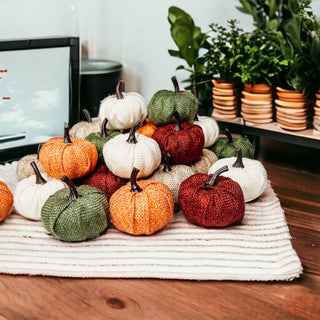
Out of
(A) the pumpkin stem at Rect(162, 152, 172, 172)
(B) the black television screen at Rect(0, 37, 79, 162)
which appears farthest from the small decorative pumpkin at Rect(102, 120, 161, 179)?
(B) the black television screen at Rect(0, 37, 79, 162)

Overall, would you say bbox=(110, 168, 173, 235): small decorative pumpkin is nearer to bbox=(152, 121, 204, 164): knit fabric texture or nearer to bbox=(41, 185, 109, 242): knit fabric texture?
bbox=(41, 185, 109, 242): knit fabric texture

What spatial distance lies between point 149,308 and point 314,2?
4.23 feet

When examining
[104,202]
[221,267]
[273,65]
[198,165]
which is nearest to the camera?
[221,267]

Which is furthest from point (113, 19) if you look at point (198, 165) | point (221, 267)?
point (221, 267)

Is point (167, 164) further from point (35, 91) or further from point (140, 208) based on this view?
point (35, 91)

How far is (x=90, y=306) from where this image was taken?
31.2 inches

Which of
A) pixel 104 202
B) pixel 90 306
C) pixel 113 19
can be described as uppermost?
pixel 113 19

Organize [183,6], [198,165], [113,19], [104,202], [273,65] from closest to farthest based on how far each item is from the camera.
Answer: [104,202] < [198,165] < [273,65] < [183,6] < [113,19]

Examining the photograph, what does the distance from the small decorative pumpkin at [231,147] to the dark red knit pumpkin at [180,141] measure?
13cm

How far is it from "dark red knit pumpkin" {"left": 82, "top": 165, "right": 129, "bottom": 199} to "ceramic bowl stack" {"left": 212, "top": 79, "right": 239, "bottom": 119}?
53 centimetres

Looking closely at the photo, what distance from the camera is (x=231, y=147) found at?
129cm

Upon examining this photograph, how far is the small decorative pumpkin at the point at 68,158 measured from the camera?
3.57 feet

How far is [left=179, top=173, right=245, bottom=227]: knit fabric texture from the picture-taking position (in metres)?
1.00

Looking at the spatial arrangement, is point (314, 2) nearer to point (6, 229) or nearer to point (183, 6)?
point (183, 6)
